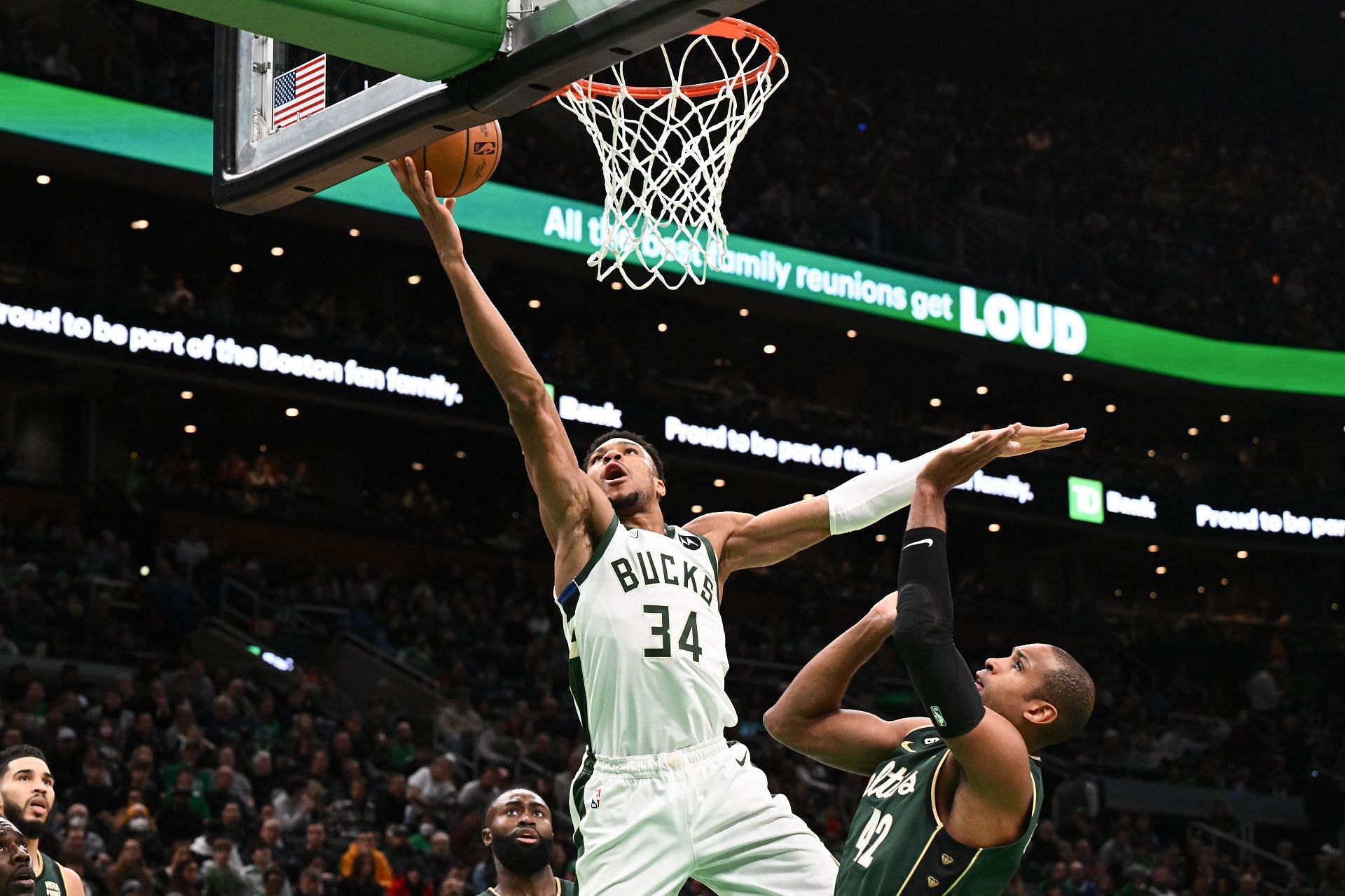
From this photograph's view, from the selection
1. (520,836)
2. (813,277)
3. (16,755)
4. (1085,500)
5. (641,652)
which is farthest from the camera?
(1085,500)

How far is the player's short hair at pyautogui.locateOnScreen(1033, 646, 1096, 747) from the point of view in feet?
12.8

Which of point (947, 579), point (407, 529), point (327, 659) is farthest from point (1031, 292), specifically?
point (947, 579)

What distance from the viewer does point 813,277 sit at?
23562 millimetres

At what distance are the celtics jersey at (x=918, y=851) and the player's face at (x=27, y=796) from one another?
340 centimetres

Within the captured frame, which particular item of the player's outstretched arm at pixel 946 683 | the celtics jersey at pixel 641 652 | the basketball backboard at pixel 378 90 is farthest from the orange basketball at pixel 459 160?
the player's outstretched arm at pixel 946 683

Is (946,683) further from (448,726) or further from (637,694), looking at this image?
(448,726)

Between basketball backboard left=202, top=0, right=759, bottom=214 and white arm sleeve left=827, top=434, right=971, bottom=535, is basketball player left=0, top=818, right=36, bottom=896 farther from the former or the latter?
white arm sleeve left=827, top=434, right=971, bottom=535

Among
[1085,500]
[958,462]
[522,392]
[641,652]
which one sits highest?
[1085,500]

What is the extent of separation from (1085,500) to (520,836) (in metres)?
21.2

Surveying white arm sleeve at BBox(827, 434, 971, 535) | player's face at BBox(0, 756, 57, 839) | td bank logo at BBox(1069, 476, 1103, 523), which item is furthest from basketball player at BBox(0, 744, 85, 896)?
td bank logo at BBox(1069, 476, 1103, 523)

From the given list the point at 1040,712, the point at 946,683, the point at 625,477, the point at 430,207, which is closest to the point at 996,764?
the point at 946,683

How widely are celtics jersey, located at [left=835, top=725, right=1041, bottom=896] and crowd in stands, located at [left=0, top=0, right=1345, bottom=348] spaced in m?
18.5

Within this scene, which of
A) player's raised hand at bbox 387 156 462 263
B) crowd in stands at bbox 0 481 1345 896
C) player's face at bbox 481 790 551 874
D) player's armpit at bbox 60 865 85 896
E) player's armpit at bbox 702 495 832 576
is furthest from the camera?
crowd in stands at bbox 0 481 1345 896

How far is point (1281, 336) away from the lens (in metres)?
27.6
